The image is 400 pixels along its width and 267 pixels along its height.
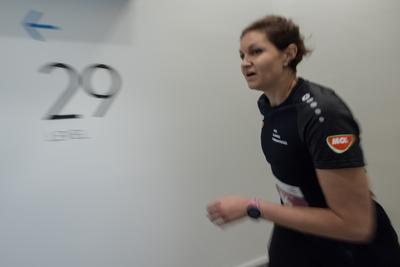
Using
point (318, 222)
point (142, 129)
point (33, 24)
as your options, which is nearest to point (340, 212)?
Result: point (318, 222)

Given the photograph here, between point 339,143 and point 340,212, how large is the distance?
168 mm

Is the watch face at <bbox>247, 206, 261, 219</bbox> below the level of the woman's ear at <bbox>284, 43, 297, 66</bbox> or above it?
below

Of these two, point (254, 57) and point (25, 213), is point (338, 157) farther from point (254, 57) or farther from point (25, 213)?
point (25, 213)

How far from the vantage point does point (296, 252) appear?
1.22 metres

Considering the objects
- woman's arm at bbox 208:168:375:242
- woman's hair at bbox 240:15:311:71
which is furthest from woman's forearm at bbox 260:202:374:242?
woman's hair at bbox 240:15:311:71

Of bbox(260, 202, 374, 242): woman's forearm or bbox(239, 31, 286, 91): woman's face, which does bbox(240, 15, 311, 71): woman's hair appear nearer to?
bbox(239, 31, 286, 91): woman's face

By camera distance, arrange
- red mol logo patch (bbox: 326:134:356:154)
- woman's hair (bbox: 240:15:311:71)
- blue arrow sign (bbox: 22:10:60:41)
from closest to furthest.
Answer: red mol logo patch (bbox: 326:134:356:154)
woman's hair (bbox: 240:15:311:71)
blue arrow sign (bbox: 22:10:60:41)

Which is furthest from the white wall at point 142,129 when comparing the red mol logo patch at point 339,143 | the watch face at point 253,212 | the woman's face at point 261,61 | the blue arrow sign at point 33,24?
the red mol logo patch at point 339,143

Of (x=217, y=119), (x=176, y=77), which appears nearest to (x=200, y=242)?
(x=217, y=119)

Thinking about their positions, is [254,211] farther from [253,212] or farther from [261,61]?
[261,61]

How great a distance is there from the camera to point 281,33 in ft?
3.85

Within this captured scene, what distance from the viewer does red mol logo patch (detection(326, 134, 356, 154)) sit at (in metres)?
0.92

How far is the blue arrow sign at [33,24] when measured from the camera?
140 cm

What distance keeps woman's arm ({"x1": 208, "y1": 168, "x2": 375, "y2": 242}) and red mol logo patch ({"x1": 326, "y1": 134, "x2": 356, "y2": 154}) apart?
5 cm
